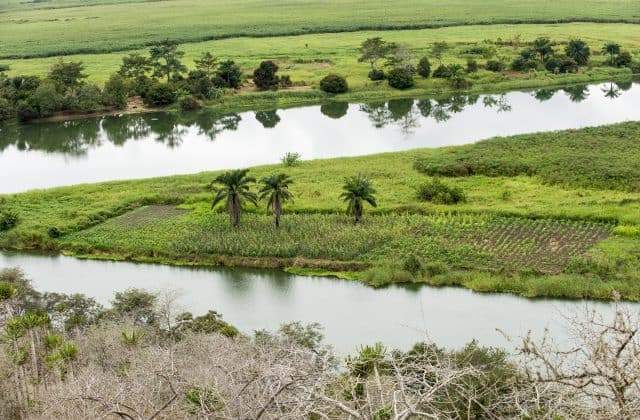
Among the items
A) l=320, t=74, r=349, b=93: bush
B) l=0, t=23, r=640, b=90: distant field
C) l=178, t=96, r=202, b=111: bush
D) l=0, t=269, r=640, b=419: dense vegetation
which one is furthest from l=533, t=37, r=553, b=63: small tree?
l=0, t=269, r=640, b=419: dense vegetation

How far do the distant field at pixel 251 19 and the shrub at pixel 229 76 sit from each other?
27155mm

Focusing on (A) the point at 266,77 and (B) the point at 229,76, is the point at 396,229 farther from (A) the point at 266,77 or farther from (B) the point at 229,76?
(B) the point at 229,76

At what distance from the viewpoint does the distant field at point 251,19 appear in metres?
95.0

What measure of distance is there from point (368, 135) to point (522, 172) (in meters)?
15.0

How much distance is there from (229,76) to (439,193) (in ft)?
115

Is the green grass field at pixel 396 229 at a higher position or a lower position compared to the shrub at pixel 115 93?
lower

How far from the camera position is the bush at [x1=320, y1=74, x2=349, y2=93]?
64.6m

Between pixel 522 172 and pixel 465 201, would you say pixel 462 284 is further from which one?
pixel 522 172

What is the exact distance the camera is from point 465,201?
1387 inches

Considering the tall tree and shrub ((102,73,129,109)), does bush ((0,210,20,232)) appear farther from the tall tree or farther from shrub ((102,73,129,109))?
the tall tree

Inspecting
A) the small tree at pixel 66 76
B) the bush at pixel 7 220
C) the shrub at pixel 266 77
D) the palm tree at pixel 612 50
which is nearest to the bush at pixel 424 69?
the shrub at pixel 266 77

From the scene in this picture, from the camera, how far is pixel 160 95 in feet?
209

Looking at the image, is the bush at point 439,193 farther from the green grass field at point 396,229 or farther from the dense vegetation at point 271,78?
the dense vegetation at point 271,78

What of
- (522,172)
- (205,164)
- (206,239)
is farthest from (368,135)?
(206,239)
